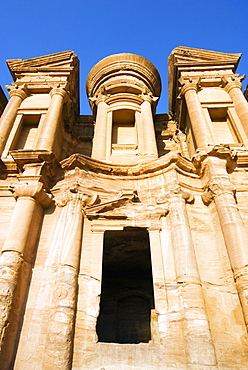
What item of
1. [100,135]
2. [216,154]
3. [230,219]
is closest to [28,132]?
[100,135]

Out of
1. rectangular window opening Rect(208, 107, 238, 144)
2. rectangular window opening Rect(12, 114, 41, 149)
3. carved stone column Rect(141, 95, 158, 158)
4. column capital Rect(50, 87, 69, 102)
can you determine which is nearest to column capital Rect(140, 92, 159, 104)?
carved stone column Rect(141, 95, 158, 158)

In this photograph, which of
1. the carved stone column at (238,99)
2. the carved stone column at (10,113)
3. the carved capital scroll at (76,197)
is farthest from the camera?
the carved stone column at (238,99)

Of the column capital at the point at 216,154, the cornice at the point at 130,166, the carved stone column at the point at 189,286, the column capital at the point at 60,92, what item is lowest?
the carved stone column at the point at 189,286

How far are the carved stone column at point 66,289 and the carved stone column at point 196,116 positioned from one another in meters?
5.26

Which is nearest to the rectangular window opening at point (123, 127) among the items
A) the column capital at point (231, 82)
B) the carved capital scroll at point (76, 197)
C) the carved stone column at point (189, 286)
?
the column capital at point (231, 82)

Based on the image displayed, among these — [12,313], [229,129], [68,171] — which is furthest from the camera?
[229,129]

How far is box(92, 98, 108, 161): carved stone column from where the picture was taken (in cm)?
1228

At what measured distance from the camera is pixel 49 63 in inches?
646

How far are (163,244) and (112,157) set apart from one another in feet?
17.6

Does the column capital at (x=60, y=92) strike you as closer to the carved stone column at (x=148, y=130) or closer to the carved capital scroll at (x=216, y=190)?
the carved stone column at (x=148, y=130)

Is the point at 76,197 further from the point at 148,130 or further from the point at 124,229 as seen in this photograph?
the point at 148,130

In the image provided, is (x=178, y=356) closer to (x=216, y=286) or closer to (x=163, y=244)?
(x=216, y=286)

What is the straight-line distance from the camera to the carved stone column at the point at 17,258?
653 centimetres

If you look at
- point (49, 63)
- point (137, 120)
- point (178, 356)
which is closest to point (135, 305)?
point (178, 356)
